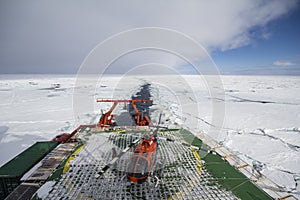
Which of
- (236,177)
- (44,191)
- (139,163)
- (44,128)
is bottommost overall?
(44,128)

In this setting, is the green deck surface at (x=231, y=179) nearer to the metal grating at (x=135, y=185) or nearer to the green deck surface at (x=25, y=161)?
the metal grating at (x=135, y=185)

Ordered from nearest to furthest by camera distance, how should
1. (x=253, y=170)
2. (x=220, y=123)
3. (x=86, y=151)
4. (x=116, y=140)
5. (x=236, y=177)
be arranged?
(x=236, y=177) → (x=253, y=170) → (x=86, y=151) → (x=116, y=140) → (x=220, y=123)

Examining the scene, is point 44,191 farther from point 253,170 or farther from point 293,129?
point 293,129

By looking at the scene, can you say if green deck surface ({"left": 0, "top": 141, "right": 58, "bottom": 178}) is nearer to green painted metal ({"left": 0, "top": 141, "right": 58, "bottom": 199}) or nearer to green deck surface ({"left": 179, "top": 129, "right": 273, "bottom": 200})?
green painted metal ({"left": 0, "top": 141, "right": 58, "bottom": 199})

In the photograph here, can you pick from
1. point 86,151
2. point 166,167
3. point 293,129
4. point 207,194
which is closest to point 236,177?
point 207,194

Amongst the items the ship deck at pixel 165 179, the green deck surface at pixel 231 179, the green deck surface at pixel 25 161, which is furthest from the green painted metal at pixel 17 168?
the green deck surface at pixel 231 179

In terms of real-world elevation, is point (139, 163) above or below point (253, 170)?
above

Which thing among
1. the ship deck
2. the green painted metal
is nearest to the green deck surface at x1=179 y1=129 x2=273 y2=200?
the ship deck

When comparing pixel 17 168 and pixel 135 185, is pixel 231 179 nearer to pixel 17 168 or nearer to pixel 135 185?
pixel 135 185

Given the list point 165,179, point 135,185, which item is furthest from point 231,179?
point 135,185
